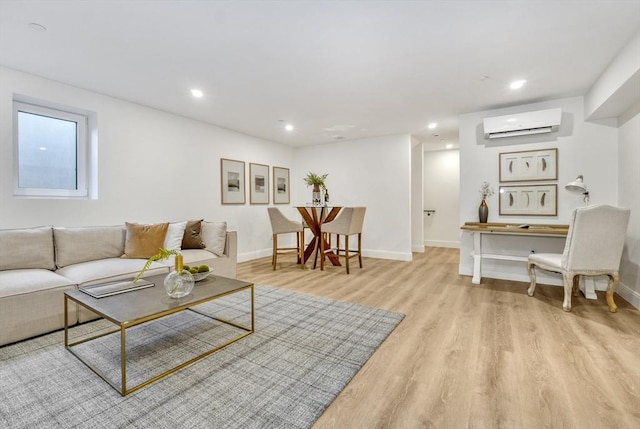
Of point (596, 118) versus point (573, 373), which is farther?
point (596, 118)

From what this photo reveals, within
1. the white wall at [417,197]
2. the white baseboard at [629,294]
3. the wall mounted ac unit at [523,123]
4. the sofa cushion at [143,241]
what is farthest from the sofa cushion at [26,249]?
the white wall at [417,197]

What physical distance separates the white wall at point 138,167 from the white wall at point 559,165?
373cm

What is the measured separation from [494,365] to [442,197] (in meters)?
5.66

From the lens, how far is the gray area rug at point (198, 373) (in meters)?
1.38

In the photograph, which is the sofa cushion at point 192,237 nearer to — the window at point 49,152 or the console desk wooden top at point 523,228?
the window at point 49,152

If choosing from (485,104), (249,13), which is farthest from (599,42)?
(249,13)

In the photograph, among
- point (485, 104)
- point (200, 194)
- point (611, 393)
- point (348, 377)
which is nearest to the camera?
point (611, 393)

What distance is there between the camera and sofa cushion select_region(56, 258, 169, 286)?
2.45 metres

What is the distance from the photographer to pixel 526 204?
3854 mm

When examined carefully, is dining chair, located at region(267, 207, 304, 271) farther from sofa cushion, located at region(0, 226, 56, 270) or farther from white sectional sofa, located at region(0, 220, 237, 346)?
sofa cushion, located at region(0, 226, 56, 270)

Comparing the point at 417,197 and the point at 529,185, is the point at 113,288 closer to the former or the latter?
the point at 529,185

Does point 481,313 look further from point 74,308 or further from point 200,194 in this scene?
point 200,194

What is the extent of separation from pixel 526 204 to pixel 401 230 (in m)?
2.03

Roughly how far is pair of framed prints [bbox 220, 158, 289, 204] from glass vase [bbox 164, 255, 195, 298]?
304 centimetres
